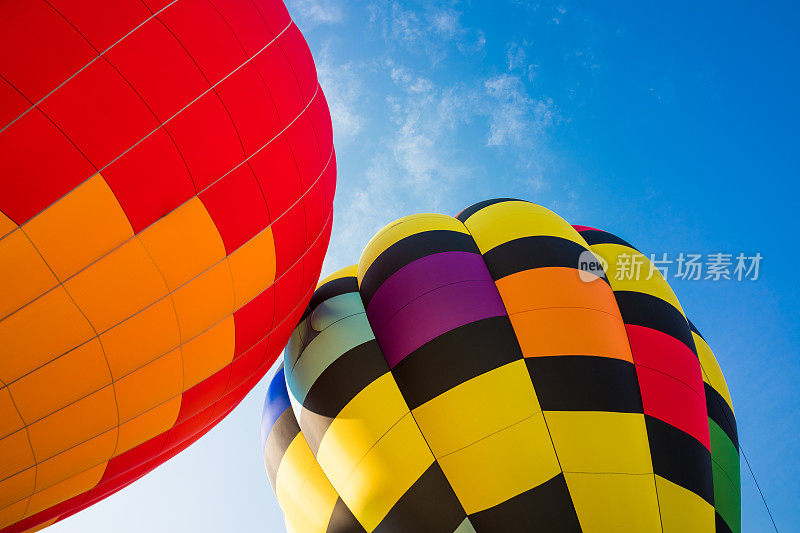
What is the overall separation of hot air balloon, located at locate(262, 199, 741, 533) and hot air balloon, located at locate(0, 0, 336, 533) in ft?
3.10

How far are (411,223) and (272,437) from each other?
7.19 ft

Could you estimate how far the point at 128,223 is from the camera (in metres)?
2.36

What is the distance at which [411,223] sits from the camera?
15.2ft

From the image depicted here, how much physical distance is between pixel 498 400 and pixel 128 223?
7.82 feet

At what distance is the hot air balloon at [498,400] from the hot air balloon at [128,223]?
94 cm

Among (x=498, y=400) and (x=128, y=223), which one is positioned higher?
(x=128, y=223)

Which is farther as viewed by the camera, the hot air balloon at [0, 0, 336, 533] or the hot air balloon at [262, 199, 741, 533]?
the hot air balloon at [262, 199, 741, 533]

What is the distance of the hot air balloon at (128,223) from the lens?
216cm

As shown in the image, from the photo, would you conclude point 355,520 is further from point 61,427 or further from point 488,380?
point 61,427

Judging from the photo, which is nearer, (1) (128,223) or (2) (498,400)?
(1) (128,223)

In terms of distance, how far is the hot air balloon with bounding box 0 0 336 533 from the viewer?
2.16m

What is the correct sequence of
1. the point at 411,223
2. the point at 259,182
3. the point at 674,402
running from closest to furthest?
the point at 259,182, the point at 674,402, the point at 411,223

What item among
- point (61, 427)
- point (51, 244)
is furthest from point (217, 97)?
point (61, 427)

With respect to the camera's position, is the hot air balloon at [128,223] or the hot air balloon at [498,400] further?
the hot air balloon at [498,400]
